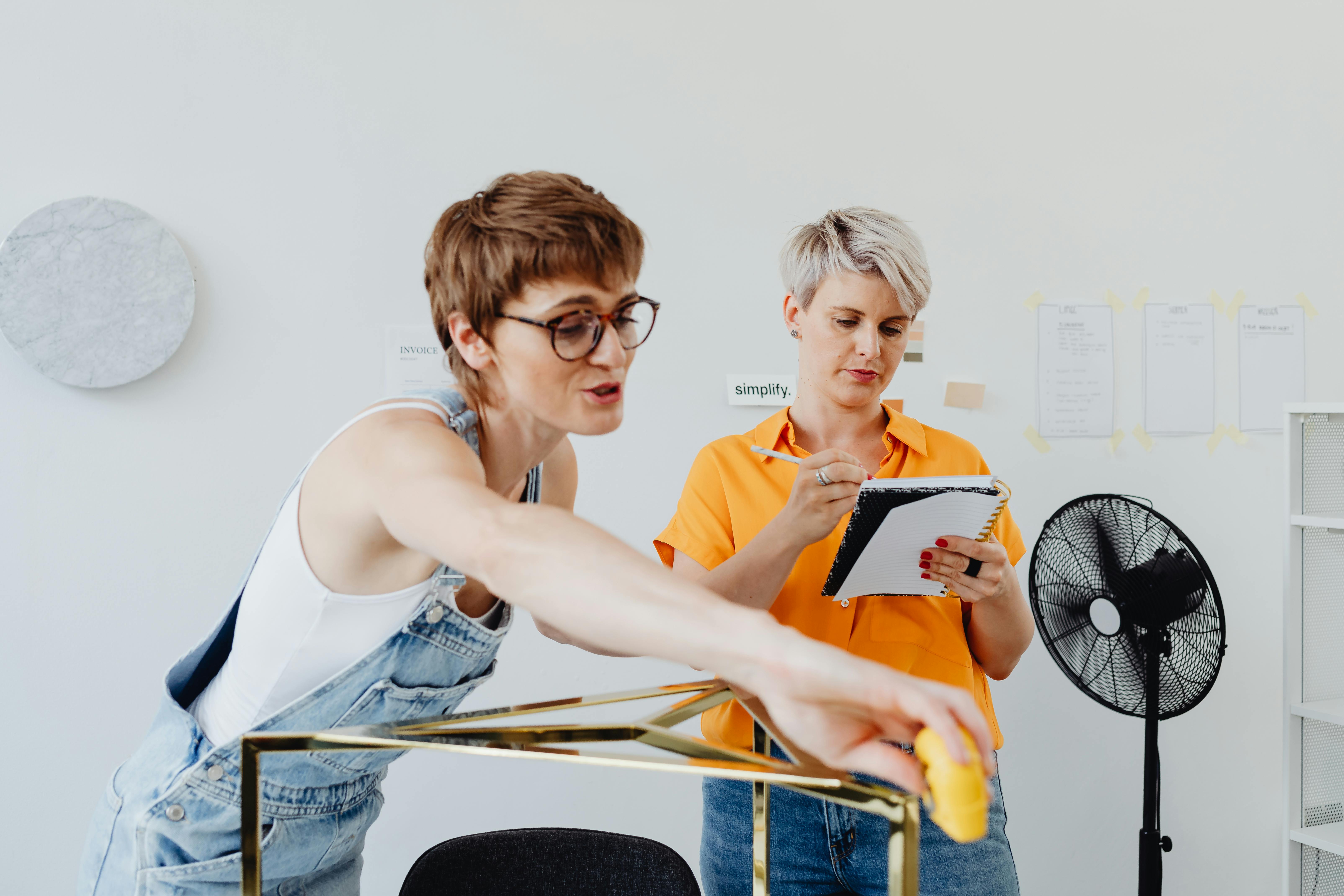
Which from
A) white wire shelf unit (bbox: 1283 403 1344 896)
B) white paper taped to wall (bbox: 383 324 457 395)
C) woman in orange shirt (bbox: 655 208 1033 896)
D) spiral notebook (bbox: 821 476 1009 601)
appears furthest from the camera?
white wire shelf unit (bbox: 1283 403 1344 896)

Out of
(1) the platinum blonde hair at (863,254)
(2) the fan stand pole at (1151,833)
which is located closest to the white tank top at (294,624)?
(1) the platinum blonde hair at (863,254)

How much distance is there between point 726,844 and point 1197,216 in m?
2.41

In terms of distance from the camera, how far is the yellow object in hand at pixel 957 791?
43 cm

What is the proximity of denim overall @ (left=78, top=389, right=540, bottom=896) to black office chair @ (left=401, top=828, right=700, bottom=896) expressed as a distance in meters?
0.38

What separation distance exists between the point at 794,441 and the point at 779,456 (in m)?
0.11

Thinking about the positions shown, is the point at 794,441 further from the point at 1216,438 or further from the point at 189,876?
the point at 1216,438

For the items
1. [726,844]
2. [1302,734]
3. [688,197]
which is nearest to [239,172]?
[688,197]

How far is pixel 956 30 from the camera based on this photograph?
99.1 inches

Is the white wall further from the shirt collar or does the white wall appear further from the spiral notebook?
the spiral notebook

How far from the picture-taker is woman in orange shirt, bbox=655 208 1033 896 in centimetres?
127

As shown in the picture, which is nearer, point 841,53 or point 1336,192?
point 841,53

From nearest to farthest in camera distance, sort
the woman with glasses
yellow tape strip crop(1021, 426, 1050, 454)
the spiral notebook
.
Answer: the woman with glasses, the spiral notebook, yellow tape strip crop(1021, 426, 1050, 454)

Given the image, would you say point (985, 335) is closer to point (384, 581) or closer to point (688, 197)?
point (688, 197)

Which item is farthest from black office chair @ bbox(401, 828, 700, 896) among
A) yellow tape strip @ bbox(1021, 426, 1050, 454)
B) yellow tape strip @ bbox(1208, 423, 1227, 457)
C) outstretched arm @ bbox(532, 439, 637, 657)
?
yellow tape strip @ bbox(1208, 423, 1227, 457)
